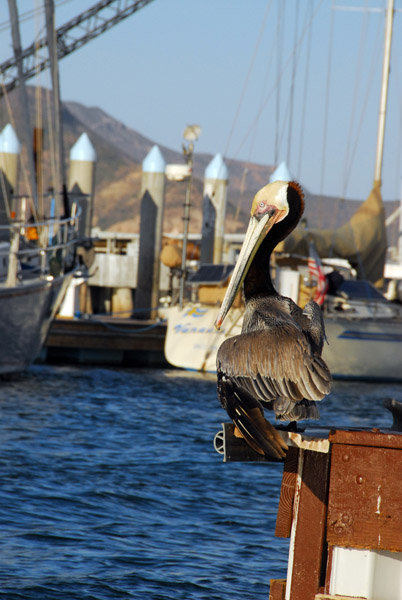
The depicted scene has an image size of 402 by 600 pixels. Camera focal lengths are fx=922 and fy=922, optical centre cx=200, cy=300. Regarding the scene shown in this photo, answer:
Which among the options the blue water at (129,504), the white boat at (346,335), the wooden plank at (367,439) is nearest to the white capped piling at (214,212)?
the white boat at (346,335)

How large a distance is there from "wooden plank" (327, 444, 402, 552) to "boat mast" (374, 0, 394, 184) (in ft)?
77.0

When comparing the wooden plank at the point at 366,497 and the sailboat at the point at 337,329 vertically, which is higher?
the wooden plank at the point at 366,497

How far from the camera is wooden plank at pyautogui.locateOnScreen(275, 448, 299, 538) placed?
13.4 feet

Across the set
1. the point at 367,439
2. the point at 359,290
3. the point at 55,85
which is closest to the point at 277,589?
the point at 367,439

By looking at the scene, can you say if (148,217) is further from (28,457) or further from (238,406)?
(238,406)

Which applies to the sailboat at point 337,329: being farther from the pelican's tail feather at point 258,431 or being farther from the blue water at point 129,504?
the pelican's tail feather at point 258,431

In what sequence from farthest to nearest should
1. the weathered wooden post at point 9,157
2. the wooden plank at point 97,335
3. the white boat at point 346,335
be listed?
1. the weathered wooden post at point 9,157
2. the wooden plank at point 97,335
3. the white boat at point 346,335

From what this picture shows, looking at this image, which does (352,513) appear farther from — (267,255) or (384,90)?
(384,90)

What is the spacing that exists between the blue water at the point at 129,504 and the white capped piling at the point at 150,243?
25.7 ft

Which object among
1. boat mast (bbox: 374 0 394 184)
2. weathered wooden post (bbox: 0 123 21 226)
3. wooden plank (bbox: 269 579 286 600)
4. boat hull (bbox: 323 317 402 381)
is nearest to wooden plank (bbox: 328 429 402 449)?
wooden plank (bbox: 269 579 286 600)

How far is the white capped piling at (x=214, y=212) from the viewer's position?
2500 cm

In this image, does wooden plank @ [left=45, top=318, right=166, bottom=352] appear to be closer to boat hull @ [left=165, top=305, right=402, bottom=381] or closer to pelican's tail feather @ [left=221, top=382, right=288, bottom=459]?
boat hull @ [left=165, top=305, right=402, bottom=381]

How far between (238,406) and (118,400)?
11979 millimetres

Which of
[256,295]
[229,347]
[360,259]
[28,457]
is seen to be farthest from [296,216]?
[360,259]
